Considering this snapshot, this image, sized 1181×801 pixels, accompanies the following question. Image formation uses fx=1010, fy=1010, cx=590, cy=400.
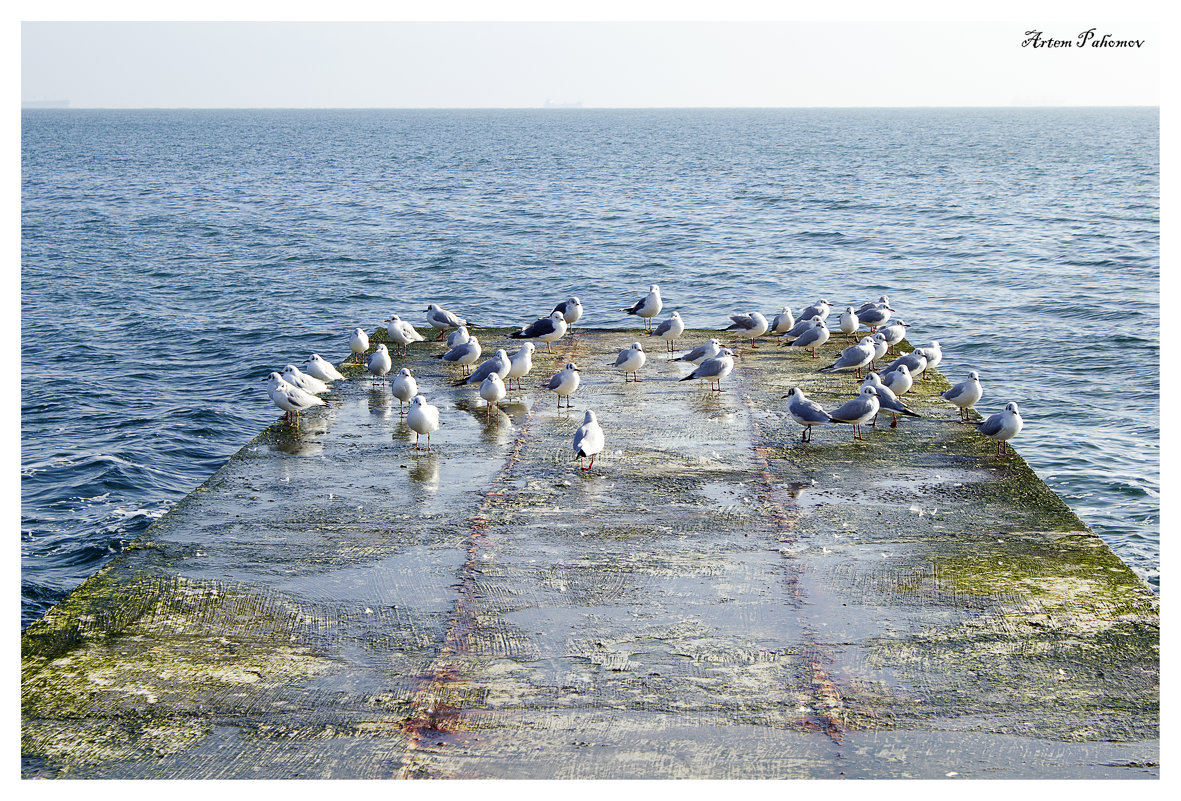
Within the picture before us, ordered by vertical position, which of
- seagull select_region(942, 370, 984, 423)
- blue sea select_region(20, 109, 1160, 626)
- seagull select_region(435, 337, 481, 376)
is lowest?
blue sea select_region(20, 109, 1160, 626)

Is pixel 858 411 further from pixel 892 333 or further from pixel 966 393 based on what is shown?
pixel 892 333

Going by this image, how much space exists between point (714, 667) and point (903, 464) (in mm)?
4964

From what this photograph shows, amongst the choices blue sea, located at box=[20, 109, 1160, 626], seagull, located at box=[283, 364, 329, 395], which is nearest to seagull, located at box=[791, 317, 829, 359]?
blue sea, located at box=[20, 109, 1160, 626]

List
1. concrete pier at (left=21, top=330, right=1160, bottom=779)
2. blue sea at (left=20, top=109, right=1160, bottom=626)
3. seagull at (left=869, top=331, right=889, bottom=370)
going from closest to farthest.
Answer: concrete pier at (left=21, top=330, right=1160, bottom=779)
seagull at (left=869, top=331, right=889, bottom=370)
blue sea at (left=20, top=109, right=1160, bottom=626)

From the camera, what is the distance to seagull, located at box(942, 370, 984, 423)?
12352 mm

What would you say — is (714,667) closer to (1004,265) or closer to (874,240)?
(1004,265)

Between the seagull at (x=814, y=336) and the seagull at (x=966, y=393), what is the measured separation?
346 cm

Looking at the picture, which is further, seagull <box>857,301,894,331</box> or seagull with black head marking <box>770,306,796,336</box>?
seagull <box>857,301,894,331</box>

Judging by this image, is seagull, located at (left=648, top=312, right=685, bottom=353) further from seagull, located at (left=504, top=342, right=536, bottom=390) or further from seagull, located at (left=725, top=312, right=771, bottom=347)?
seagull, located at (left=504, top=342, right=536, bottom=390)

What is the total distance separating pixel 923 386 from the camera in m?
14.3

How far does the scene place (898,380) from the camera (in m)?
13.1

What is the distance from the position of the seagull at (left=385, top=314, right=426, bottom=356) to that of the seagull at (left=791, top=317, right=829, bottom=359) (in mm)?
6231

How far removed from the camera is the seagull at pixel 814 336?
15883 mm

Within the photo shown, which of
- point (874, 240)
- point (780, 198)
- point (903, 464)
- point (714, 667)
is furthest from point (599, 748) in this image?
point (780, 198)
